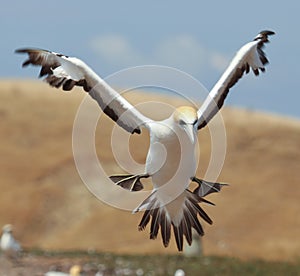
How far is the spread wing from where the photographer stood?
6969 mm

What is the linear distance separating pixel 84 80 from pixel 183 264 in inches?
487

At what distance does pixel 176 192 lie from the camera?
21.4 ft

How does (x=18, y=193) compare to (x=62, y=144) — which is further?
(x=62, y=144)

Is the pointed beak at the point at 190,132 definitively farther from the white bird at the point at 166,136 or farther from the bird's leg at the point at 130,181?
the bird's leg at the point at 130,181

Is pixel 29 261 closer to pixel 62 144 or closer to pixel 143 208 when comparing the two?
pixel 143 208

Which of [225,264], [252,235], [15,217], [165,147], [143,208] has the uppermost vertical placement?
[165,147]

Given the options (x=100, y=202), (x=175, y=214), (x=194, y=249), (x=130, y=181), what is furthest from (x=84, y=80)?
(x=100, y=202)

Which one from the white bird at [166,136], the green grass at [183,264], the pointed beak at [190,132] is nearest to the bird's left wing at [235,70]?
the white bird at [166,136]

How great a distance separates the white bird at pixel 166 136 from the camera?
6246mm

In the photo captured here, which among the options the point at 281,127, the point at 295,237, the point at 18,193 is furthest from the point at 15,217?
the point at 281,127

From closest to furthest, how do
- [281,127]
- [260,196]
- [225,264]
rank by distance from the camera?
1. [225,264]
2. [260,196]
3. [281,127]

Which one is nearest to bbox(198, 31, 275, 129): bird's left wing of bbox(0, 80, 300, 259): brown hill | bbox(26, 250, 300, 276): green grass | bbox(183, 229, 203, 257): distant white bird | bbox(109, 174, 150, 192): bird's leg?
bbox(109, 174, 150, 192): bird's leg

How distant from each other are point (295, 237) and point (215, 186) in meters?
30.3

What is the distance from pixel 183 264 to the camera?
1900 centimetres
